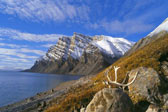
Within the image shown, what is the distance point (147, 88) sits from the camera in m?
9.88

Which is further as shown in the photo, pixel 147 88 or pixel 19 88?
pixel 19 88

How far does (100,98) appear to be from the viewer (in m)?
7.18

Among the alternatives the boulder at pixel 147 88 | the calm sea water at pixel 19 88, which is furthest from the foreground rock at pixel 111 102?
the calm sea water at pixel 19 88

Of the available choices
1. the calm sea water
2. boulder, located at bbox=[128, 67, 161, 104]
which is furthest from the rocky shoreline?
boulder, located at bbox=[128, 67, 161, 104]

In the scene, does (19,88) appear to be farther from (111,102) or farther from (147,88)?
(111,102)

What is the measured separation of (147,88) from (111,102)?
462cm

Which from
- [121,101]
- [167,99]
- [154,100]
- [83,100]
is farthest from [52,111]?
[167,99]

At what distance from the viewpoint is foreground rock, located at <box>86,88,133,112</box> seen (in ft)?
22.0

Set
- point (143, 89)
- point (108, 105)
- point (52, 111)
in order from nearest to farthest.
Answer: point (108, 105)
point (143, 89)
point (52, 111)

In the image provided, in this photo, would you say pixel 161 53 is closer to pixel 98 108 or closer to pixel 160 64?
pixel 160 64

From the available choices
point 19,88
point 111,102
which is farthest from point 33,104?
point 19,88

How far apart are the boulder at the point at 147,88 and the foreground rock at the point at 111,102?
133 inches

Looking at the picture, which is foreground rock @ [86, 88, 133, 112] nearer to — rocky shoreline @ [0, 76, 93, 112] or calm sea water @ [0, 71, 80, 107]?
rocky shoreline @ [0, 76, 93, 112]

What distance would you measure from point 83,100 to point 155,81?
262 inches
